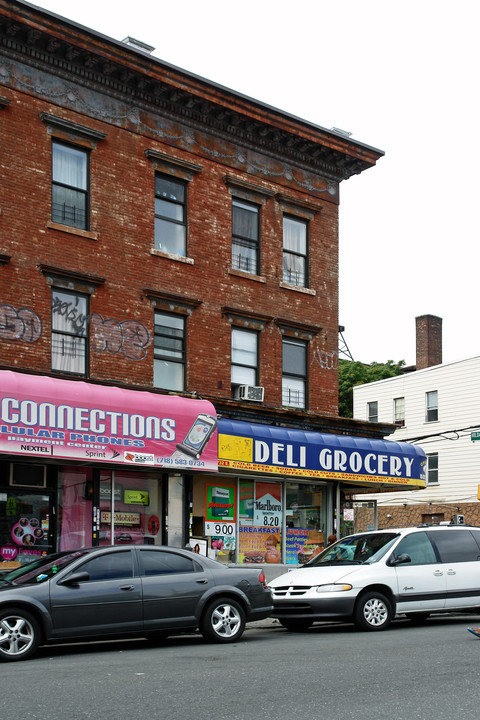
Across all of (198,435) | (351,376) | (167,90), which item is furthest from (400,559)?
(351,376)

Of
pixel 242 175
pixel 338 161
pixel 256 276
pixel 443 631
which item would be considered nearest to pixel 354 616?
pixel 443 631

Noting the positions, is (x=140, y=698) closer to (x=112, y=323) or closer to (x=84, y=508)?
(x=84, y=508)

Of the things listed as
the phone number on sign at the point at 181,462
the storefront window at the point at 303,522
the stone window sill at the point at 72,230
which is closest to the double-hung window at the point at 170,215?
the stone window sill at the point at 72,230

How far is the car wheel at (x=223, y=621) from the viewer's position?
12.9 m

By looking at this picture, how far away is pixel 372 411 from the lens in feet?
158

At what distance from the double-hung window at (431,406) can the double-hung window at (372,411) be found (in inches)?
136

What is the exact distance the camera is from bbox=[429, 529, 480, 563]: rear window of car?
15.7 meters

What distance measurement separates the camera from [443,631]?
14375 millimetres

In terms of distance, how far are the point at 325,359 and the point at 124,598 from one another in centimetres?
1396

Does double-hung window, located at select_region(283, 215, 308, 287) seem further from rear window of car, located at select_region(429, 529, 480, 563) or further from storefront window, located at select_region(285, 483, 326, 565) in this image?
rear window of car, located at select_region(429, 529, 480, 563)

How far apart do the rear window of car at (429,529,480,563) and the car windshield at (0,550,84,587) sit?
6276mm

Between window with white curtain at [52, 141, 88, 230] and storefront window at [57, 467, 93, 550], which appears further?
window with white curtain at [52, 141, 88, 230]

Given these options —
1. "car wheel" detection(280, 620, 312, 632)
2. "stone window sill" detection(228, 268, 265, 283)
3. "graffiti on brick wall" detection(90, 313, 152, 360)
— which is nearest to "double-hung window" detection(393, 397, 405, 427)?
"stone window sill" detection(228, 268, 265, 283)

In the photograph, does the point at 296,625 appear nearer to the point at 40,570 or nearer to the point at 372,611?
the point at 372,611
